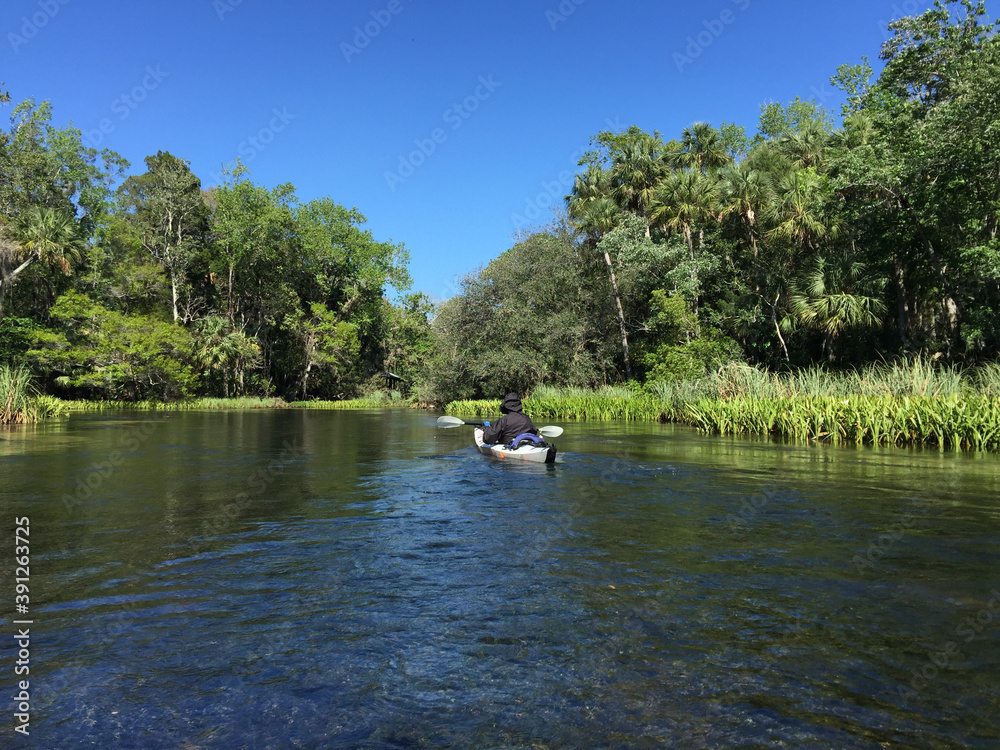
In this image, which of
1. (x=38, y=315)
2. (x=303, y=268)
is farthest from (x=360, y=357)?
(x=38, y=315)

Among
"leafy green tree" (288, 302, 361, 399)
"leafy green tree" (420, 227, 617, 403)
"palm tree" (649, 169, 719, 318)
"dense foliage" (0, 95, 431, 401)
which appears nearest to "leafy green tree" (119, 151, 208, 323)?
"dense foliage" (0, 95, 431, 401)

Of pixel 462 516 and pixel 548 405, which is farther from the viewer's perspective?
pixel 548 405

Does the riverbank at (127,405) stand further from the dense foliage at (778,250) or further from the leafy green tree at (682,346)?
the leafy green tree at (682,346)

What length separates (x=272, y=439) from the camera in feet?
67.2

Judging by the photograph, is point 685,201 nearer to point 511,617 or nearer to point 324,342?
point 511,617

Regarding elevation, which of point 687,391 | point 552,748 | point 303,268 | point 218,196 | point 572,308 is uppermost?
point 218,196

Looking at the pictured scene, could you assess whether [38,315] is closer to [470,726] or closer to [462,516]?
[462,516]

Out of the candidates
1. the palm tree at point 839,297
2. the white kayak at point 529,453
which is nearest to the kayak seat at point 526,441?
the white kayak at point 529,453

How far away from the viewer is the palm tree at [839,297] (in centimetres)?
2705

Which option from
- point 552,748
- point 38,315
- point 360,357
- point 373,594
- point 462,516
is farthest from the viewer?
point 360,357

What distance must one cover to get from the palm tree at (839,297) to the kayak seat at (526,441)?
20.0 metres

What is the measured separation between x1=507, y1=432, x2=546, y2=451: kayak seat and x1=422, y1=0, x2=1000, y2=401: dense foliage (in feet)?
56.2

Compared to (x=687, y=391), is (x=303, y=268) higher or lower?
higher

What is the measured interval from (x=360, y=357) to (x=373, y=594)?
58752 mm
